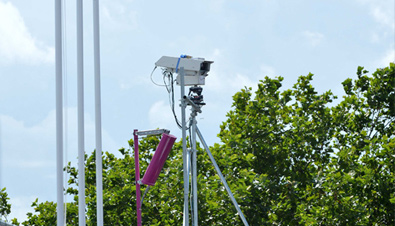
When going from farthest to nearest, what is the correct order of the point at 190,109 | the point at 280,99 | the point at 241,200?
the point at 280,99 → the point at 241,200 → the point at 190,109

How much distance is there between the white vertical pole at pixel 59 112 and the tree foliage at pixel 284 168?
3032mm

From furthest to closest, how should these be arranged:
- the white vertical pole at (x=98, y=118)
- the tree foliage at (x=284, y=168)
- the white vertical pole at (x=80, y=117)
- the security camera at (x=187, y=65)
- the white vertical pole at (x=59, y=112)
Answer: the tree foliage at (x=284, y=168) < the security camera at (x=187, y=65) < the white vertical pole at (x=98, y=118) < the white vertical pole at (x=80, y=117) < the white vertical pole at (x=59, y=112)

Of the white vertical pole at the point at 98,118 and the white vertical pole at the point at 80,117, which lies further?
the white vertical pole at the point at 98,118

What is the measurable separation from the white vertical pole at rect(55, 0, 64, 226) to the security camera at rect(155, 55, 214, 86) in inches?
41.5

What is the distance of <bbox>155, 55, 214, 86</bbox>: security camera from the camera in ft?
16.5

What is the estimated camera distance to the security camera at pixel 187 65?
503 cm

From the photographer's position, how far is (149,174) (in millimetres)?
4652

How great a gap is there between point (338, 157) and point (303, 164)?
0.46 meters

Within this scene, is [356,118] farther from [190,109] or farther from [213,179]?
[190,109]

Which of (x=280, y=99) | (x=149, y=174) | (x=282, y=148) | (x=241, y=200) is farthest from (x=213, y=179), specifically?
(x=149, y=174)

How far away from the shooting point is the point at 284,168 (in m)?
7.50

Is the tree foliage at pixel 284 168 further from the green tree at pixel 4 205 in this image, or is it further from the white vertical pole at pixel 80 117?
the white vertical pole at pixel 80 117

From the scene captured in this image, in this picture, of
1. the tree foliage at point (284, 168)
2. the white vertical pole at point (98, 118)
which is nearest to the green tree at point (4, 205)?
the tree foliage at point (284, 168)

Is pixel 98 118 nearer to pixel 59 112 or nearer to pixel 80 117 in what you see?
pixel 80 117
